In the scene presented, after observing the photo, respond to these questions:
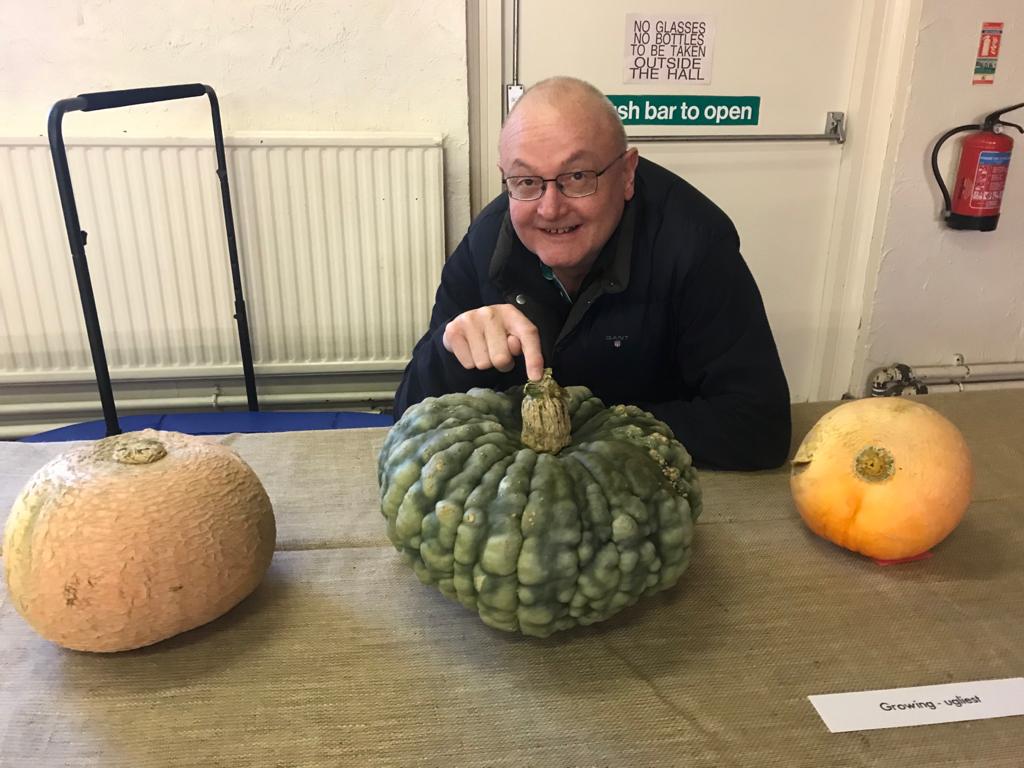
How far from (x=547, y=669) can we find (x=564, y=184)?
0.72 meters

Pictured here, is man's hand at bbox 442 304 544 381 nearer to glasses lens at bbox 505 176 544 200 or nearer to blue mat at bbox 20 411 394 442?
glasses lens at bbox 505 176 544 200

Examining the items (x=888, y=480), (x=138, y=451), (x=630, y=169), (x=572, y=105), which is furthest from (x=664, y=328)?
(x=138, y=451)

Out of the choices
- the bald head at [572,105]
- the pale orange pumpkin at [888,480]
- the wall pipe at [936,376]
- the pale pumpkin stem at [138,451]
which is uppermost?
the bald head at [572,105]

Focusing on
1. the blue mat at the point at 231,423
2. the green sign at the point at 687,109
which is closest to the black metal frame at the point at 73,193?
the blue mat at the point at 231,423

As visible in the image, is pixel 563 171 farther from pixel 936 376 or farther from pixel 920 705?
pixel 936 376

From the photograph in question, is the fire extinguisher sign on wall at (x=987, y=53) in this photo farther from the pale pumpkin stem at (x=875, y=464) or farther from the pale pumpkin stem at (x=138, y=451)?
the pale pumpkin stem at (x=138, y=451)

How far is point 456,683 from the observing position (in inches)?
31.0

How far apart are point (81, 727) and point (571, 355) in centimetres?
90

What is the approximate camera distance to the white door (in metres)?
2.15

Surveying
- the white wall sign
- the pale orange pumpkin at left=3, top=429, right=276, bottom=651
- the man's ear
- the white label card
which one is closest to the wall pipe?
the white wall sign

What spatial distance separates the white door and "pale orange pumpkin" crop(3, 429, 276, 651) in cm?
164

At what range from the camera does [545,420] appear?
2.80 feet

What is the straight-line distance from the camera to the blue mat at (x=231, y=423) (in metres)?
1.93

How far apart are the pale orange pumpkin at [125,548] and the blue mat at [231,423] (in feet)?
3.60
